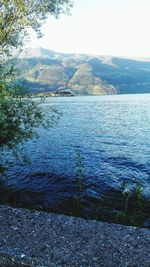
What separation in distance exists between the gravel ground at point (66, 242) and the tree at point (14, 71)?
8928mm

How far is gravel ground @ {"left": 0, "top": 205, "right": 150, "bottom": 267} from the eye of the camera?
1091 centimetres

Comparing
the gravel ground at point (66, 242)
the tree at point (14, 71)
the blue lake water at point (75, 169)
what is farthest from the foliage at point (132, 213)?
the tree at point (14, 71)

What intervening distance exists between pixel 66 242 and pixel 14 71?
15.7m

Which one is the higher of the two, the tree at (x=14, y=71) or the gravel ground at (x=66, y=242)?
the tree at (x=14, y=71)

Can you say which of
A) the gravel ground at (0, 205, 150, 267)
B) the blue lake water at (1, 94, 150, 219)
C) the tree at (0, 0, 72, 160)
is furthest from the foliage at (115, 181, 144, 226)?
the tree at (0, 0, 72, 160)

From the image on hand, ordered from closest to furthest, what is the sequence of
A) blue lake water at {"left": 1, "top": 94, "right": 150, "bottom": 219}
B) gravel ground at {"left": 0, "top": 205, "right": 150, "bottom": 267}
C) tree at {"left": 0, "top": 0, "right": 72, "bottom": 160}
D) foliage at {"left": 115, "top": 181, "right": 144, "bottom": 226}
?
gravel ground at {"left": 0, "top": 205, "right": 150, "bottom": 267} < foliage at {"left": 115, "top": 181, "right": 144, "bottom": 226} < tree at {"left": 0, "top": 0, "right": 72, "bottom": 160} < blue lake water at {"left": 1, "top": 94, "right": 150, "bottom": 219}

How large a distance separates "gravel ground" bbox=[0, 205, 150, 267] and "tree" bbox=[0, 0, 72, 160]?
893 cm

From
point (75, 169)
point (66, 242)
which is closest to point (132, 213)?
point (66, 242)

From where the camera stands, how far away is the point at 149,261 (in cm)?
1084

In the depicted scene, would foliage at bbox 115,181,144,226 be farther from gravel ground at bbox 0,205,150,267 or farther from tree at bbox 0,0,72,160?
tree at bbox 0,0,72,160

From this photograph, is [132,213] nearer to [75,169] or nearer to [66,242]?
[66,242]

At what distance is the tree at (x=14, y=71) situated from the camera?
72.9ft

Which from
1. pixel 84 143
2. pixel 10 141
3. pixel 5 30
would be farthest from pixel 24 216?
pixel 84 143

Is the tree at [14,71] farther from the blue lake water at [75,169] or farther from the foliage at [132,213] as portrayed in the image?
the foliage at [132,213]
